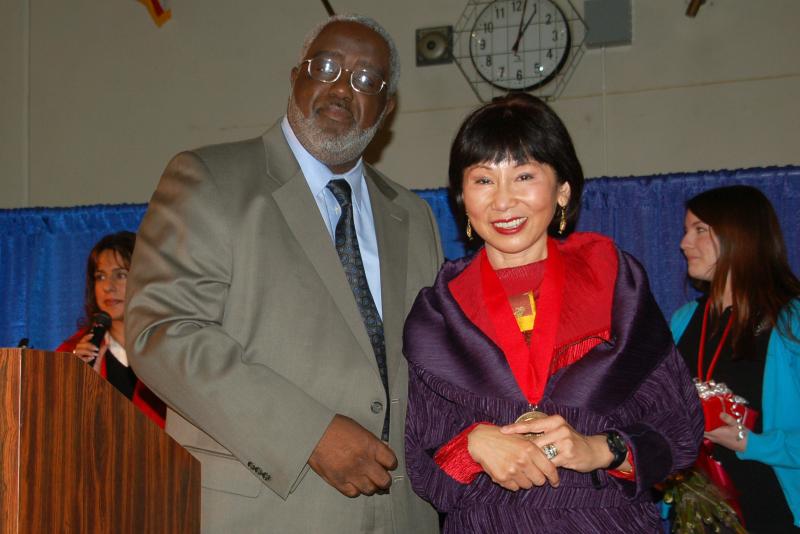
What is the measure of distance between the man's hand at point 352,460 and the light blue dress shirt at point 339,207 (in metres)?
0.47

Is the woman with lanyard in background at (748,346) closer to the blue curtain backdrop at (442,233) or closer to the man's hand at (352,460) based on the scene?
the blue curtain backdrop at (442,233)

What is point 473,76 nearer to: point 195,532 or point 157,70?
point 157,70

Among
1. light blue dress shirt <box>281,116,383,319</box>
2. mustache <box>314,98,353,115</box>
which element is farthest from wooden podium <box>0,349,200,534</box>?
mustache <box>314,98,353,115</box>

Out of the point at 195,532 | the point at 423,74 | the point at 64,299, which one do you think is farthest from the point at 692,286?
the point at 64,299

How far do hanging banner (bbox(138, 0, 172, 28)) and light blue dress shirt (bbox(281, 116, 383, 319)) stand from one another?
4.30m

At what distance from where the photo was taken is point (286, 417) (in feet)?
6.37

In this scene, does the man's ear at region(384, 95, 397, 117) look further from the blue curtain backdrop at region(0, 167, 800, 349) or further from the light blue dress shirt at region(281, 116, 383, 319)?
the blue curtain backdrop at region(0, 167, 800, 349)

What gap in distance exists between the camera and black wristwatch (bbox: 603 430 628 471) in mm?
1742

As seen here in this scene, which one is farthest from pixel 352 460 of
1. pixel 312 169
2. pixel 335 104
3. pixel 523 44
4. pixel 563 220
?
pixel 523 44

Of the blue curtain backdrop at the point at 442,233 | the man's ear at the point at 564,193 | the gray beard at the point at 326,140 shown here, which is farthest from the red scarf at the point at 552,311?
the blue curtain backdrop at the point at 442,233

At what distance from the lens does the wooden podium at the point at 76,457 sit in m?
1.23

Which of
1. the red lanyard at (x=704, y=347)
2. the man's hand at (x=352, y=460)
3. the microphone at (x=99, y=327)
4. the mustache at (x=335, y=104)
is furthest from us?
the microphone at (x=99, y=327)

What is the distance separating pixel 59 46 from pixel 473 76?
3345mm

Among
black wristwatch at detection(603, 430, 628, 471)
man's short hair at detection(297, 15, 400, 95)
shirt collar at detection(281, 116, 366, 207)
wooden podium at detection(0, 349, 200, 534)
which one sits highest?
man's short hair at detection(297, 15, 400, 95)
